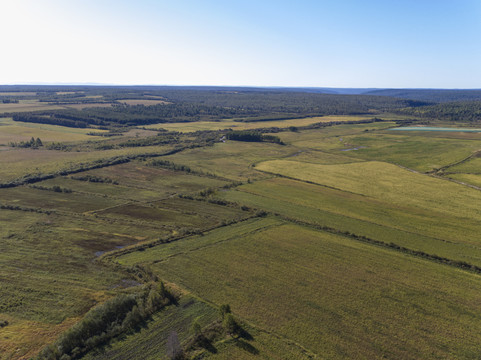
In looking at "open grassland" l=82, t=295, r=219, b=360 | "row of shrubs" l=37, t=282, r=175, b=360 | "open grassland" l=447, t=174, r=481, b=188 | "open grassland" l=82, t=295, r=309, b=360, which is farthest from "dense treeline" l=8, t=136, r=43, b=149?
"open grassland" l=447, t=174, r=481, b=188

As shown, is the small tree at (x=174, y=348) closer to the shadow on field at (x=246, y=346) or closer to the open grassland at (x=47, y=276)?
the shadow on field at (x=246, y=346)

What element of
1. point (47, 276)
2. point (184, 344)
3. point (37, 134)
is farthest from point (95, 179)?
point (37, 134)

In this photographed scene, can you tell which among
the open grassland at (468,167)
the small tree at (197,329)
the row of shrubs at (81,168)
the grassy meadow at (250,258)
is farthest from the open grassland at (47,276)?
the open grassland at (468,167)

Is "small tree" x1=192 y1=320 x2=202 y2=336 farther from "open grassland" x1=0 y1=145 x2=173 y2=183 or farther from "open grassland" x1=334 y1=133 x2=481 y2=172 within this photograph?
"open grassland" x1=334 y1=133 x2=481 y2=172

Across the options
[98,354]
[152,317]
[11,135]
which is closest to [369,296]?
[152,317]

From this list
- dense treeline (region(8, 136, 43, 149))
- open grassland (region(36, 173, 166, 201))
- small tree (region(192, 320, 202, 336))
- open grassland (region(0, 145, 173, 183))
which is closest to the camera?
small tree (region(192, 320, 202, 336))

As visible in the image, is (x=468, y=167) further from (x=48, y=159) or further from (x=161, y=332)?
(x=48, y=159)

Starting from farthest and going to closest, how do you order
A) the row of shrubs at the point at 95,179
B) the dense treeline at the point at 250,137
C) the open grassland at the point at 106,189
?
the dense treeline at the point at 250,137, the row of shrubs at the point at 95,179, the open grassland at the point at 106,189
